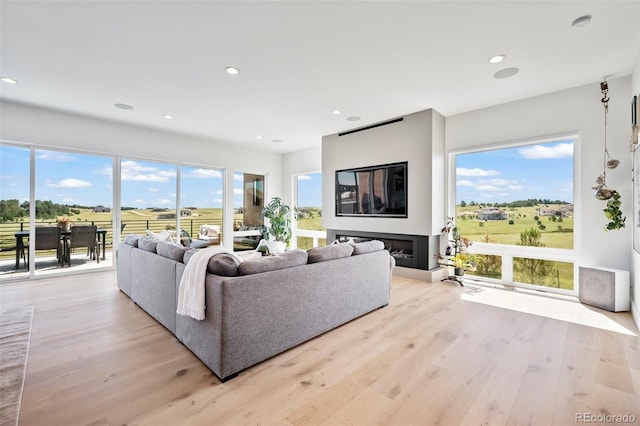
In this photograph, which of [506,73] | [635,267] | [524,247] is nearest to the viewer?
[635,267]

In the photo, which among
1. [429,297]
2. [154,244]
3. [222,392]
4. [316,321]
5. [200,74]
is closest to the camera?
[222,392]

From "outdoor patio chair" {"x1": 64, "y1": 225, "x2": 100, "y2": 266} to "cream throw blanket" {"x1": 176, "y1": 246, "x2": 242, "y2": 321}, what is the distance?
4313 millimetres

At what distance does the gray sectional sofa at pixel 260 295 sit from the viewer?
6.38 ft

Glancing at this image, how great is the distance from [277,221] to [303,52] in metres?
4.77

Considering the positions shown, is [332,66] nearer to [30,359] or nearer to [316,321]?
[316,321]

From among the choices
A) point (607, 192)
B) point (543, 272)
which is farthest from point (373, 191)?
point (607, 192)

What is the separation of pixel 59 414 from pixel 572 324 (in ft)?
14.0

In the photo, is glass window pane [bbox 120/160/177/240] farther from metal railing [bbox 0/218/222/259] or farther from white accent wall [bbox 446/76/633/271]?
white accent wall [bbox 446/76/633/271]

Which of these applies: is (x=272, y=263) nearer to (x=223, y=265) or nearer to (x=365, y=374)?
(x=223, y=265)

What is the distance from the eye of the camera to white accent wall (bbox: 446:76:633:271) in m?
3.43

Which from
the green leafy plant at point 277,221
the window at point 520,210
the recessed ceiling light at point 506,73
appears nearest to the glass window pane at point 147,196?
the green leafy plant at point 277,221

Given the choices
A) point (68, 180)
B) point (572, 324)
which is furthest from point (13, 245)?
point (572, 324)

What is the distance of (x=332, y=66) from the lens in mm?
3227

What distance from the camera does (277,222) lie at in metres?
7.22
